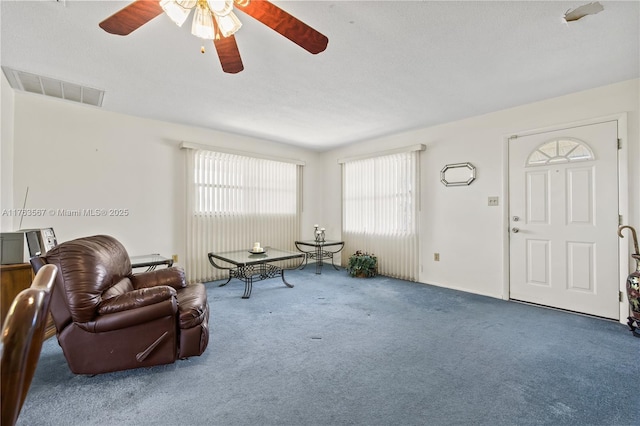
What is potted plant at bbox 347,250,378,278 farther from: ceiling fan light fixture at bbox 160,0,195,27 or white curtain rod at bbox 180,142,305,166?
ceiling fan light fixture at bbox 160,0,195,27

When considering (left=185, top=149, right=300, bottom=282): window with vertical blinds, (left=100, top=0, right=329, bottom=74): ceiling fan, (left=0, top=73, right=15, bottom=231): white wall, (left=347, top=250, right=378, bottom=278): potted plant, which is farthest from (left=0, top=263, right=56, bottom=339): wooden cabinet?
(left=347, top=250, right=378, bottom=278): potted plant

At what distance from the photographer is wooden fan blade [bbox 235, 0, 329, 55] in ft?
4.63

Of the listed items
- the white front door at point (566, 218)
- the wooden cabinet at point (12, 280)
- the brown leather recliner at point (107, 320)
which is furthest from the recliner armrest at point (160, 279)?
the white front door at point (566, 218)

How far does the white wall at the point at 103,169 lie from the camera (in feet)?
10.5

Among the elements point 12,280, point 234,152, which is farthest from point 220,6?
point 234,152

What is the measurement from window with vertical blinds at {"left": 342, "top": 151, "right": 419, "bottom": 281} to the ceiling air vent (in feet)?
12.8

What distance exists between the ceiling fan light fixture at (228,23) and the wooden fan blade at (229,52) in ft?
0.21

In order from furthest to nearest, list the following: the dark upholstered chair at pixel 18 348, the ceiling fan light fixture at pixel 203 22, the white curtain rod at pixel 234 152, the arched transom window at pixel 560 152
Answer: the white curtain rod at pixel 234 152, the arched transom window at pixel 560 152, the ceiling fan light fixture at pixel 203 22, the dark upholstered chair at pixel 18 348

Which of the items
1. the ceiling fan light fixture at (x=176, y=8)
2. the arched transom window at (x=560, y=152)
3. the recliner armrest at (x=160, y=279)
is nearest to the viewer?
the ceiling fan light fixture at (x=176, y=8)

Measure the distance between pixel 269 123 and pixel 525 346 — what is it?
3861 mm

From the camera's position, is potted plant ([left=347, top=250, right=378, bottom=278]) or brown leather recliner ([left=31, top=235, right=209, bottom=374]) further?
potted plant ([left=347, top=250, right=378, bottom=278])

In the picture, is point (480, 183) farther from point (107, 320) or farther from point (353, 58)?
point (107, 320)

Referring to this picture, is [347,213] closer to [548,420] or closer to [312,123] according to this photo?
[312,123]

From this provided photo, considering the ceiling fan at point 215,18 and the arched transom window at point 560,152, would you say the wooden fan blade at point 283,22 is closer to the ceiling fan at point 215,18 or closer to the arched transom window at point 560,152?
the ceiling fan at point 215,18
